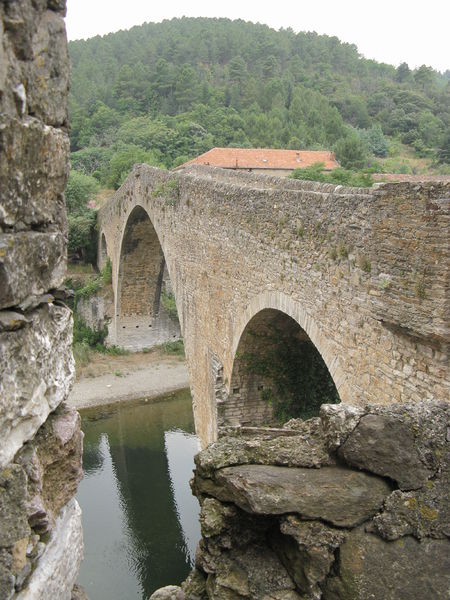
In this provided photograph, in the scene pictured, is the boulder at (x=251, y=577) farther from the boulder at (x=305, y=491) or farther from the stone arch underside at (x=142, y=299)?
the stone arch underside at (x=142, y=299)

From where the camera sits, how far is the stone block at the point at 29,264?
1.53 meters

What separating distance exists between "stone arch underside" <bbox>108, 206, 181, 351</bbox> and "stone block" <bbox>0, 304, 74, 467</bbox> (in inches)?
709

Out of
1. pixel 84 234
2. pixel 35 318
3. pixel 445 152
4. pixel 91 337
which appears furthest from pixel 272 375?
pixel 445 152

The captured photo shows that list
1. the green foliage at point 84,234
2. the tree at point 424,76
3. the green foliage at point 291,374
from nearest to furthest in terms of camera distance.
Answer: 1. the green foliage at point 291,374
2. the green foliage at point 84,234
3. the tree at point 424,76

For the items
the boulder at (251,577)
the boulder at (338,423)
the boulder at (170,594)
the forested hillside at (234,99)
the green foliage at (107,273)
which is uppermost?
the forested hillside at (234,99)

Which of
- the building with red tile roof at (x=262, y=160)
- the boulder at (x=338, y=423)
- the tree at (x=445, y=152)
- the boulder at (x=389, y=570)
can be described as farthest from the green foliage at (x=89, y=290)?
the tree at (x=445, y=152)

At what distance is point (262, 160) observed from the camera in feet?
105

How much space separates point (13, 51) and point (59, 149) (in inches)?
12.5

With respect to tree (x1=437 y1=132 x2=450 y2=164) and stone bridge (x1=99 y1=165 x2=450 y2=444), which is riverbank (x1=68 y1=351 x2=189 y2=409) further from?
tree (x1=437 y1=132 x2=450 y2=164)

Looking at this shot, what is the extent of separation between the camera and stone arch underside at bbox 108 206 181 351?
20.6 metres

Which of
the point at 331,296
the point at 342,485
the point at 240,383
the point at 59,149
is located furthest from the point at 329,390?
the point at 59,149

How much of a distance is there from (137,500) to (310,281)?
8.23 metres

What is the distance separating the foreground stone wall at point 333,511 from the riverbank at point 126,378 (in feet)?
52.9

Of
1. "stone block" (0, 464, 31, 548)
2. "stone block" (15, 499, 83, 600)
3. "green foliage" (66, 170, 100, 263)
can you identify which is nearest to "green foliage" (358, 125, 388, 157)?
"green foliage" (66, 170, 100, 263)
